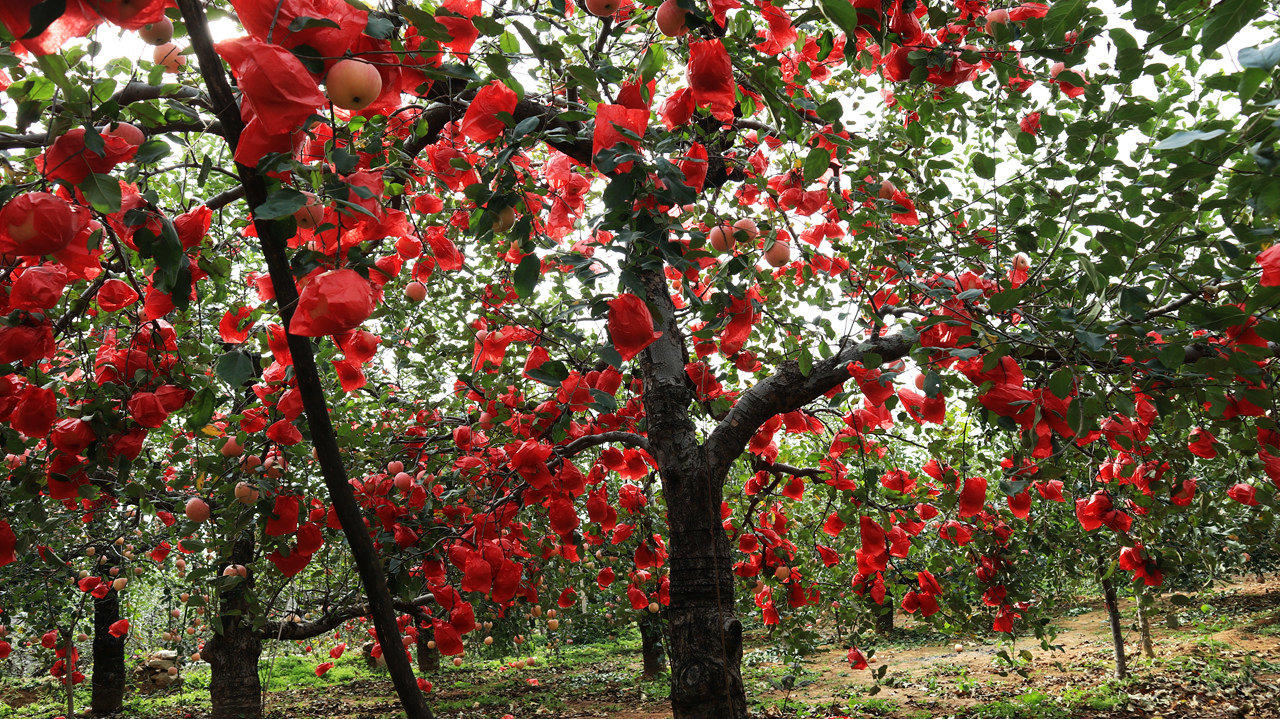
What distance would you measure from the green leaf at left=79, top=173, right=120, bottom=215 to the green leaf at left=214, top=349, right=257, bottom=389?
346 millimetres

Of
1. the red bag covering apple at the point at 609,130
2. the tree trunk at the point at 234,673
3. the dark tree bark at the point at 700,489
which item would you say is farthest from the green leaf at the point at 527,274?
the tree trunk at the point at 234,673

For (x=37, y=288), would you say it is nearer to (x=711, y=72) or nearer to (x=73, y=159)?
(x=73, y=159)

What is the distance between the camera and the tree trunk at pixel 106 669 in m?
10.8

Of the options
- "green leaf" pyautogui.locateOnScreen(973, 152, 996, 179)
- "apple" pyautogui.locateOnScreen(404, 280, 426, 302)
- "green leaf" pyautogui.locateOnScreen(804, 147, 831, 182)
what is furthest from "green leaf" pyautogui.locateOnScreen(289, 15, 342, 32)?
"apple" pyautogui.locateOnScreen(404, 280, 426, 302)

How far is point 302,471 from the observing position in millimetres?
3990

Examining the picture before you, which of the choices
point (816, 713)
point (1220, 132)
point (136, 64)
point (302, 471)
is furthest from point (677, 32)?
point (816, 713)

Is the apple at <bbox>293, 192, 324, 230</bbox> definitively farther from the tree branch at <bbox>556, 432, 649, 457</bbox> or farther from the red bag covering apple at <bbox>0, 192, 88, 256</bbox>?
the tree branch at <bbox>556, 432, 649, 457</bbox>

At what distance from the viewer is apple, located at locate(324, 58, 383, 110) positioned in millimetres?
1024

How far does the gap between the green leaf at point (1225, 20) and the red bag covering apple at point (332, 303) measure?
148cm

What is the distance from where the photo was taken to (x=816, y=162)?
1.56 meters

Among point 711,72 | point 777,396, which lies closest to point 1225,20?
point 711,72

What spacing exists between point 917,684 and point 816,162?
33.6 ft

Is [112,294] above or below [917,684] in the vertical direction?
above

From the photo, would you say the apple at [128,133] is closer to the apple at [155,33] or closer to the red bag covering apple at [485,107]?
the apple at [155,33]
